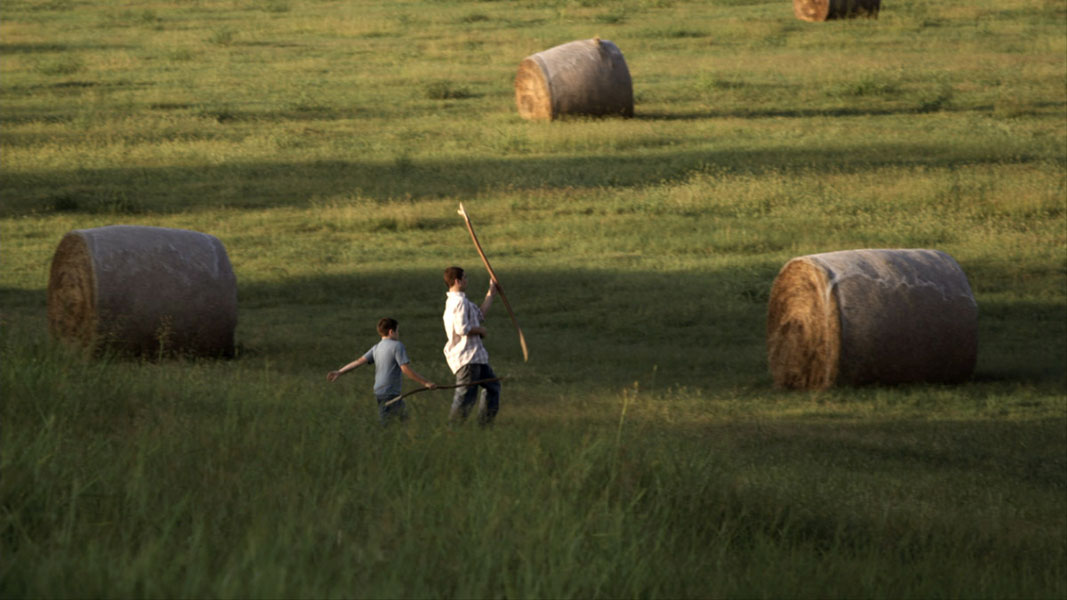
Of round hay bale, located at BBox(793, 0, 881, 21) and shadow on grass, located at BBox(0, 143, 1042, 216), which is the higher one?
round hay bale, located at BBox(793, 0, 881, 21)

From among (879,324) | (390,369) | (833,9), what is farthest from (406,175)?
(833,9)

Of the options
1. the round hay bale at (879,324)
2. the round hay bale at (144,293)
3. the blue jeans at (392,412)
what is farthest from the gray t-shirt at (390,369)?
the round hay bale at (879,324)

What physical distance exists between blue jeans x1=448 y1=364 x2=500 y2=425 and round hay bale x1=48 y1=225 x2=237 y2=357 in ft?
14.0

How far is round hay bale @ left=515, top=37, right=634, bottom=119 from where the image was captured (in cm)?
2700

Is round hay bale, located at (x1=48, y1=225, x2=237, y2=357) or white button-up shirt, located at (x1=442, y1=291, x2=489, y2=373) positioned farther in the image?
round hay bale, located at (x1=48, y1=225, x2=237, y2=357)

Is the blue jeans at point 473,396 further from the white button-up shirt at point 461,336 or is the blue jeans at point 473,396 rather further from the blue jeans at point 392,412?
the blue jeans at point 392,412

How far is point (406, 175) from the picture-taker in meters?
23.0

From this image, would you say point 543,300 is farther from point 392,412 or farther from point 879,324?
point 392,412

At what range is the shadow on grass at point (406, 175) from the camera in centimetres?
2139

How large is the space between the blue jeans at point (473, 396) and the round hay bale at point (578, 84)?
17.6 m

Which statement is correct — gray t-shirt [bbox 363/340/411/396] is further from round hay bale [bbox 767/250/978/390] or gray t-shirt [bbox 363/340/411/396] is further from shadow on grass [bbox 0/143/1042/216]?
shadow on grass [bbox 0/143/1042/216]

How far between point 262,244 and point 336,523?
14.0 meters

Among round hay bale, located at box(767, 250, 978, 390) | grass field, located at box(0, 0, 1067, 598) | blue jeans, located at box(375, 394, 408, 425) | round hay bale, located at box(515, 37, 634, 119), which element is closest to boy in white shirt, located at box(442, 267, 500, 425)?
grass field, located at box(0, 0, 1067, 598)

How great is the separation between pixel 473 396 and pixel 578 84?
18.0m
